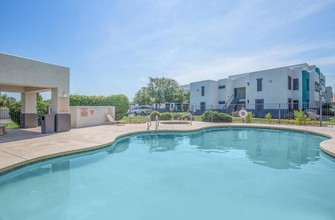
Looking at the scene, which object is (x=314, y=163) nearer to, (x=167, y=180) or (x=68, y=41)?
(x=167, y=180)

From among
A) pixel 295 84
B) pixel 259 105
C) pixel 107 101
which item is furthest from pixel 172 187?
pixel 295 84

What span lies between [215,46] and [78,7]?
27.9 feet

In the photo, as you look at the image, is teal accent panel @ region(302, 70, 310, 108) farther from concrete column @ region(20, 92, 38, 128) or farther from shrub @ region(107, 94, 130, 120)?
concrete column @ region(20, 92, 38, 128)

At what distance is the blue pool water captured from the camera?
332cm

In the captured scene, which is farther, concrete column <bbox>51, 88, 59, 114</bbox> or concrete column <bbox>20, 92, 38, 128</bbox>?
concrete column <bbox>20, 92, 38, 128</bbox>

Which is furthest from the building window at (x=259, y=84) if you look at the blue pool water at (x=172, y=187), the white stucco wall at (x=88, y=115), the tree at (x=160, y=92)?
the white stucco wall at (x=88, y=115)

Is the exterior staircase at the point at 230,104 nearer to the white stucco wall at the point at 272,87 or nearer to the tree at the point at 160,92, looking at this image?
the white stucco wall at the point at 272,87

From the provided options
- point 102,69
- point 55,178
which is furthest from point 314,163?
point 102,69

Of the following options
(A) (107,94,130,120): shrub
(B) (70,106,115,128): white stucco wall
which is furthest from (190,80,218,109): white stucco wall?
(B) (70,106,115,128): white stucco wall

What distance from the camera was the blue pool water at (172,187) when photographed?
10.9 feet

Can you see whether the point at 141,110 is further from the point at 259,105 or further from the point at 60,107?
the point at 60,107

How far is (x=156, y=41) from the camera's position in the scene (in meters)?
12.4

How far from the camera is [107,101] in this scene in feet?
53.2

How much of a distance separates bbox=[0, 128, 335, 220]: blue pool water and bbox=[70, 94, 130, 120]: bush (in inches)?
355
